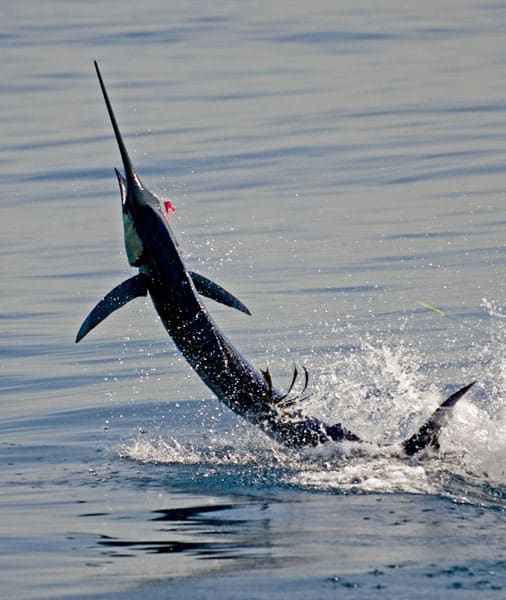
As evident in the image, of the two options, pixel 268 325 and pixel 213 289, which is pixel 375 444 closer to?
pixel 213 289

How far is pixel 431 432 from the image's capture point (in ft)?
28.4

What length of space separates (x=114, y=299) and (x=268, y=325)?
3082 mm

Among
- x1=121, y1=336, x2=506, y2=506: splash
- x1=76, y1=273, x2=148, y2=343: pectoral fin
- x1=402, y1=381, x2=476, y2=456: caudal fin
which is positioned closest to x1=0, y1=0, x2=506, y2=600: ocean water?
x1=121, y1=336, x2=506, y2=506: splash

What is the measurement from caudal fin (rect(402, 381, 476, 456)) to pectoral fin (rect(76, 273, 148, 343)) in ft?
5.83

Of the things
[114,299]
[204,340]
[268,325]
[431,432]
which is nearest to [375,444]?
[431,432]

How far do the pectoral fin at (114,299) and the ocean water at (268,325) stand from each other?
762 millimetres

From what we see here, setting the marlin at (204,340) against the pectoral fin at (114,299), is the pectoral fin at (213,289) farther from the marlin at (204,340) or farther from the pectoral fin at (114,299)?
the pectoral fin at (114,299)

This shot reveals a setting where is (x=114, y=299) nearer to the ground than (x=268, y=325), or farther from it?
farther from it

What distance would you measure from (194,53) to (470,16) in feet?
18.7

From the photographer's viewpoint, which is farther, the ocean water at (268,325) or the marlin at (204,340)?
the marlin at (204,340)

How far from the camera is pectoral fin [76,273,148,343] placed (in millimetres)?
9227

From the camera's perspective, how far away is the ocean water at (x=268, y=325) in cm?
715

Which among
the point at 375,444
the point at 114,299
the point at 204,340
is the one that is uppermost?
the point at 114,299

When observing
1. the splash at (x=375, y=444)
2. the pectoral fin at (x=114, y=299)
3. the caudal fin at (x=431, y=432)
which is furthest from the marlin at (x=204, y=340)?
the caudal fin at (x=431, y=432)
